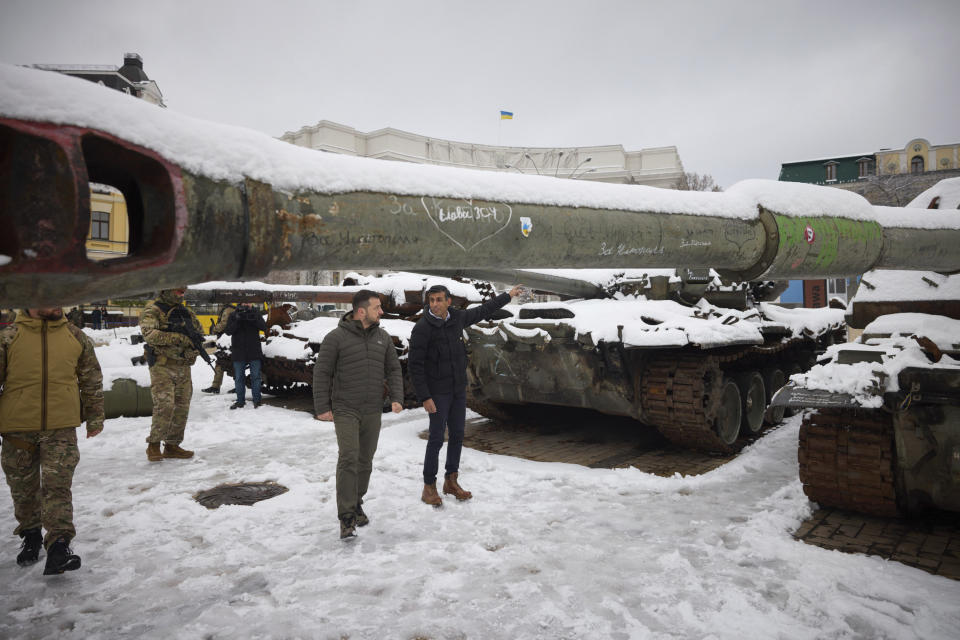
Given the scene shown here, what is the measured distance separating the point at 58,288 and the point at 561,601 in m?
2.90

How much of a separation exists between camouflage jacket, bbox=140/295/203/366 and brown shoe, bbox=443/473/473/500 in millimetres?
3414

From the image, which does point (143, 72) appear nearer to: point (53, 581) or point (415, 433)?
point (415, 433)

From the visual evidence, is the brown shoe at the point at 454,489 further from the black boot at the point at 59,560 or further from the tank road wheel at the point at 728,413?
the tank road wheel at the point at 728,413

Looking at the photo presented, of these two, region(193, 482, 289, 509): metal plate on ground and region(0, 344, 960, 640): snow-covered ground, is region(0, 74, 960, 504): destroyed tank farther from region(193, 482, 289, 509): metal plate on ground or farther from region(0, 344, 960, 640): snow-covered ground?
region(193, 482, 289, 509): metal plate on ground

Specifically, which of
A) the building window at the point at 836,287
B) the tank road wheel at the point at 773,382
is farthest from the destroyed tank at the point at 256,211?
the building window at the point at 836,287

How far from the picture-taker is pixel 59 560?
12.0 feet

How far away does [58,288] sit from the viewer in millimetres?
1086

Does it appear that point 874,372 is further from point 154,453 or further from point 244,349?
point 244,349

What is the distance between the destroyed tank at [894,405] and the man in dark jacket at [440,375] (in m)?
2.42

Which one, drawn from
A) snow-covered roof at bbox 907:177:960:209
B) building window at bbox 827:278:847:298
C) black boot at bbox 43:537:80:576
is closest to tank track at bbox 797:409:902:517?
snow-covered roof at bbox 907:177:960:209

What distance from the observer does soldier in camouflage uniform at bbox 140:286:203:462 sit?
6.41 meters

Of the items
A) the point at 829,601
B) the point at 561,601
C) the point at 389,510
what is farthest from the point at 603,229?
the point at 389,510

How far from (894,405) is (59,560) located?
5143 millimetres

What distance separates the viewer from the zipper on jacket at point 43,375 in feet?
12.4
